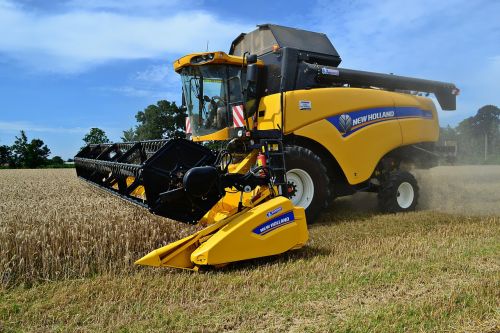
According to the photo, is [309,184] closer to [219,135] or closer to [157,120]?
[219,135]

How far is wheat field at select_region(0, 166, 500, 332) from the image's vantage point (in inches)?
99.8

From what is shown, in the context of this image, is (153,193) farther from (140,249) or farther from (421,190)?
(421,190)

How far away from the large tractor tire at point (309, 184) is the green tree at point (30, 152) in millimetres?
41382

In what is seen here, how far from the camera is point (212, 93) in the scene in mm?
6180

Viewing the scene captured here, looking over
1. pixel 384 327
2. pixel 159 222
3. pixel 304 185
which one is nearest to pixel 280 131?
pixel 304 185

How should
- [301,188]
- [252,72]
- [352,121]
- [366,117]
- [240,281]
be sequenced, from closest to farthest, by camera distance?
[240,281]
[252,72]
[301,188]
[352,121]
[366,117]

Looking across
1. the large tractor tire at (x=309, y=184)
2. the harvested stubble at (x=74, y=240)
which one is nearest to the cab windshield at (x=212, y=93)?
the large tractor tire at (x=309, y=184)

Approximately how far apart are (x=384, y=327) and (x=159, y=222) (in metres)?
2.68

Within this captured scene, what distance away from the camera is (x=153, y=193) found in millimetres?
3793

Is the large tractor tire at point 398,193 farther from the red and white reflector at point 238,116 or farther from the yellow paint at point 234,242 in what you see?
the yellow paint at point 234,242

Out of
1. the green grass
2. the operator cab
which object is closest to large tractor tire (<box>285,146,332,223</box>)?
the operator cab

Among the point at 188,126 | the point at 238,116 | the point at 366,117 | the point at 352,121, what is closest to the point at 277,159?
the point at 238,116

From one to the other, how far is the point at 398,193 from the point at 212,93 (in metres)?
3.28

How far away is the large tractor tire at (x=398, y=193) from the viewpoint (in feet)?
21.6
